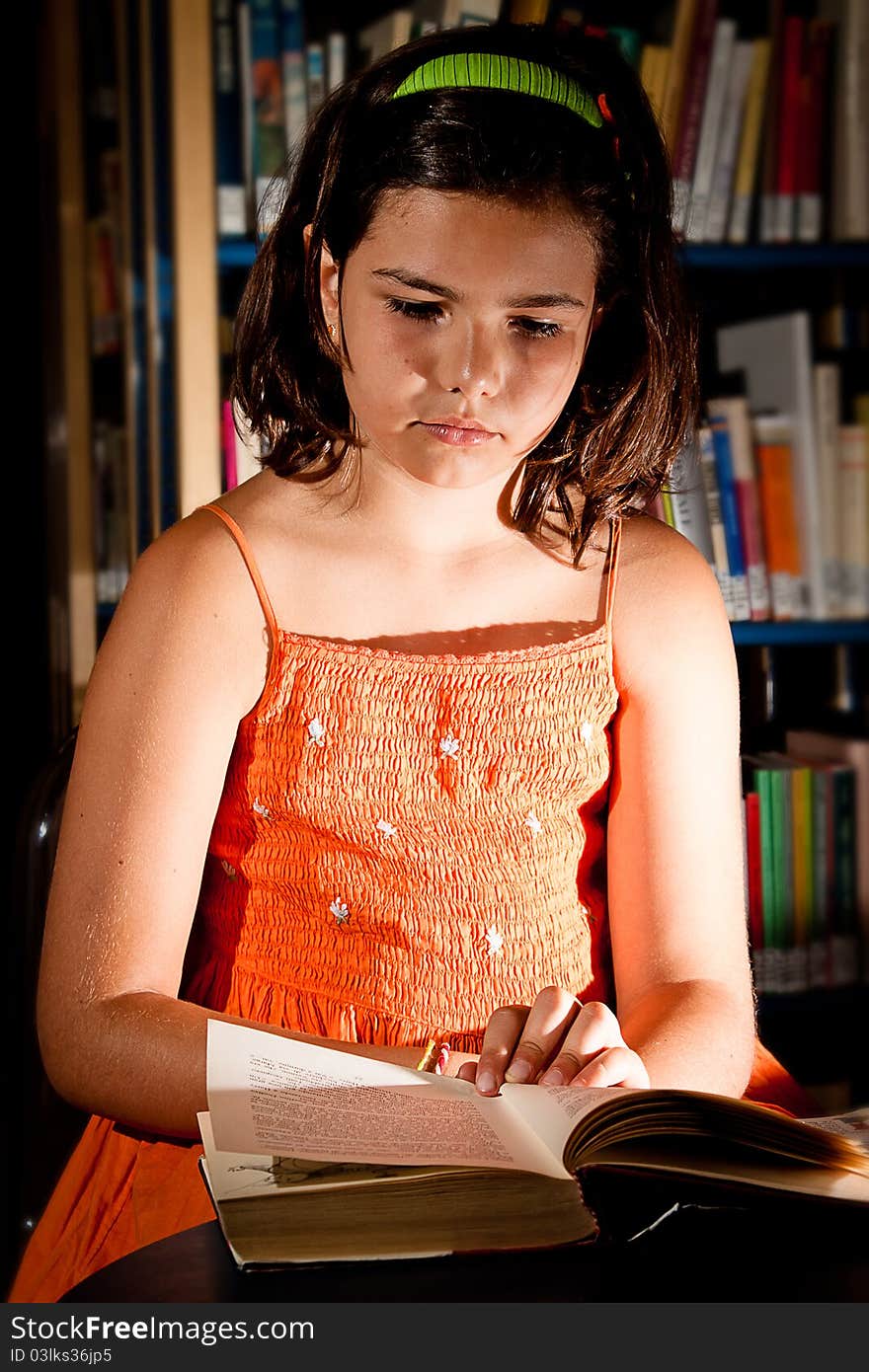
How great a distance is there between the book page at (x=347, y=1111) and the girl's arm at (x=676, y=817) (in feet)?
0.89

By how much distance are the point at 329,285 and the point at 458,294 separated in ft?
0.48

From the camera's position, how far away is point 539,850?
107cm

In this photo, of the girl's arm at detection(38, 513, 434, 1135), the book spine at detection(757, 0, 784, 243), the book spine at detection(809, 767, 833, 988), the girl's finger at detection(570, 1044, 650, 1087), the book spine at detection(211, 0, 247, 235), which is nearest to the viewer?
the girl's finger at detection(570, 1044, 650, 1087)

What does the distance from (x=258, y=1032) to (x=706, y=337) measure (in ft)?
5.10

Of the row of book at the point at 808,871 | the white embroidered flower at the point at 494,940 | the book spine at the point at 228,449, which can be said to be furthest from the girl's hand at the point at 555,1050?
the row of book at the point at 808,871

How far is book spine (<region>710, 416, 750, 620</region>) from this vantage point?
1.86 meters

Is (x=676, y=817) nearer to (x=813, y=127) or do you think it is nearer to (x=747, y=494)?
(x=747, y=494)

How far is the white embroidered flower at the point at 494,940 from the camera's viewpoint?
1055 mm

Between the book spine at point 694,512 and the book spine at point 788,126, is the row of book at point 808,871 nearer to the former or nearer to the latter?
the book spine at point 694,512

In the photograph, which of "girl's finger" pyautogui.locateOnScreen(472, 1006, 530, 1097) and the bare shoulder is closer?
"girl's finger" pyautogui.locateOnScreen(472, 1006, 530, 1097)

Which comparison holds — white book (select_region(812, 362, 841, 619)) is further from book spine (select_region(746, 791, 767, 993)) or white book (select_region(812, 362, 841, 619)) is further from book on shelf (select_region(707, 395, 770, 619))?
book spine (select_region(746, 791, 767, 993))

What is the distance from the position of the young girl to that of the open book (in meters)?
0.23

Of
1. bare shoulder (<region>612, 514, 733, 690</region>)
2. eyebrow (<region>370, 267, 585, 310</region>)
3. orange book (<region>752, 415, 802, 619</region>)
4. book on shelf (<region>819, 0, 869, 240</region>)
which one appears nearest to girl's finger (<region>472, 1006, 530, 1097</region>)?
bare shoulder (<region>612, 514, 733, 690</region>)
